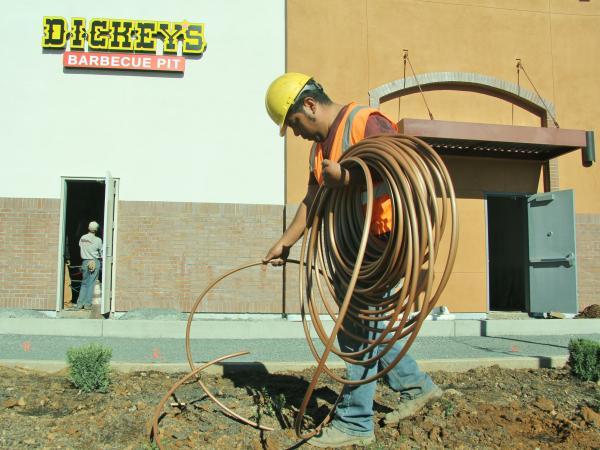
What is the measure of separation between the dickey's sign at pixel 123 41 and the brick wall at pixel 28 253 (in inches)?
111

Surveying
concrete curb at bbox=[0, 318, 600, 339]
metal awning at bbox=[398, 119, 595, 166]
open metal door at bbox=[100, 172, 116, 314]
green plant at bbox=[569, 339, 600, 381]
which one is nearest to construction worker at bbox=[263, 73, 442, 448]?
green plant at bbox=[569, 339, 600, 381]

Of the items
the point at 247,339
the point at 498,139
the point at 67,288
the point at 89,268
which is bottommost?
the point at 247,339

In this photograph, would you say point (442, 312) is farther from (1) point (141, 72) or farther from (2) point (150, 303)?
(1) point (141, 72)

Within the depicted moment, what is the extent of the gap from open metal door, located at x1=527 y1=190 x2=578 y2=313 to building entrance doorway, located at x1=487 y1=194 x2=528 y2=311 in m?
2.69

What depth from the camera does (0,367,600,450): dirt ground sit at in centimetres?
325

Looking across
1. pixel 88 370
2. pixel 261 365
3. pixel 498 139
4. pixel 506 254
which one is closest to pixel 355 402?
pixel 88 370

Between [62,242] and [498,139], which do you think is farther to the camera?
[498,139]

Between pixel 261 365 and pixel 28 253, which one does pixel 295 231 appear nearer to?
pixel 261 365

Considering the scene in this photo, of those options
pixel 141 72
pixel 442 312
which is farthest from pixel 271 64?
pixel 442 312

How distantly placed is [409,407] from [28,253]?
8.99 meters

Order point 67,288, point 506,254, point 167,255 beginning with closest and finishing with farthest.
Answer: point 167,255 → point 67,288 → point 506,254

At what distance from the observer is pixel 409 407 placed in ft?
12.0

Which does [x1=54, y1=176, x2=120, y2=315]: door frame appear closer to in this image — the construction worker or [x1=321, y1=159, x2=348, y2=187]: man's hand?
the construction worker

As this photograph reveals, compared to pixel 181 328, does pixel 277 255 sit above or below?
above
